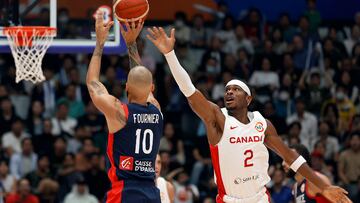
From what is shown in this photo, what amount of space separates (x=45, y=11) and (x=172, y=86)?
725 cm

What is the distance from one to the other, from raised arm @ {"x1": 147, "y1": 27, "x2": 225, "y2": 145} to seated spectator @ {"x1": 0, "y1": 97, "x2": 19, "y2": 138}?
768 cm

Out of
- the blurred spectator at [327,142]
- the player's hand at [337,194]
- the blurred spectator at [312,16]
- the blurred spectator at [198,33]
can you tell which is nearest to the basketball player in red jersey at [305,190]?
the player's hand at [337,194]

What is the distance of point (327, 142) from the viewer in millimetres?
17203

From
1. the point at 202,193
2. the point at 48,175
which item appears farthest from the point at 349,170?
the point at 48,175

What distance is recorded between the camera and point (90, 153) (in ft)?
52.1

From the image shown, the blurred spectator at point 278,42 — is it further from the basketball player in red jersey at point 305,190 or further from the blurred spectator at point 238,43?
the basketball player in red jersey at point 305,190

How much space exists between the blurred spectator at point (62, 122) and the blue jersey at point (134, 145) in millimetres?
8451

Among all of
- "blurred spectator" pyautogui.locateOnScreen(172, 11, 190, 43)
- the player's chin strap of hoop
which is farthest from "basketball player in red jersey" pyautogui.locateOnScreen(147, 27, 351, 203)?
"blurred spectator" pyautogui.locateOnScreen(172, 11, 190, 43)

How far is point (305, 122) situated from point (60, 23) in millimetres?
7224

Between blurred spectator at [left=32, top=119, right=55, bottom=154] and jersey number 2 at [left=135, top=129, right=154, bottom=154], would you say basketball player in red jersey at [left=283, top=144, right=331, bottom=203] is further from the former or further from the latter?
blurred spectator at [left=32, top=119, right=55, bottom=154]

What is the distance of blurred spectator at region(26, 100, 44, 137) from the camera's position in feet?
53.8

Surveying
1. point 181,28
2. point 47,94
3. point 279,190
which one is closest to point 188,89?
point 279,190

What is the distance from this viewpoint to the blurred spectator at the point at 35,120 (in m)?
16.4

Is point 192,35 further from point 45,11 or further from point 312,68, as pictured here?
point 45,11
